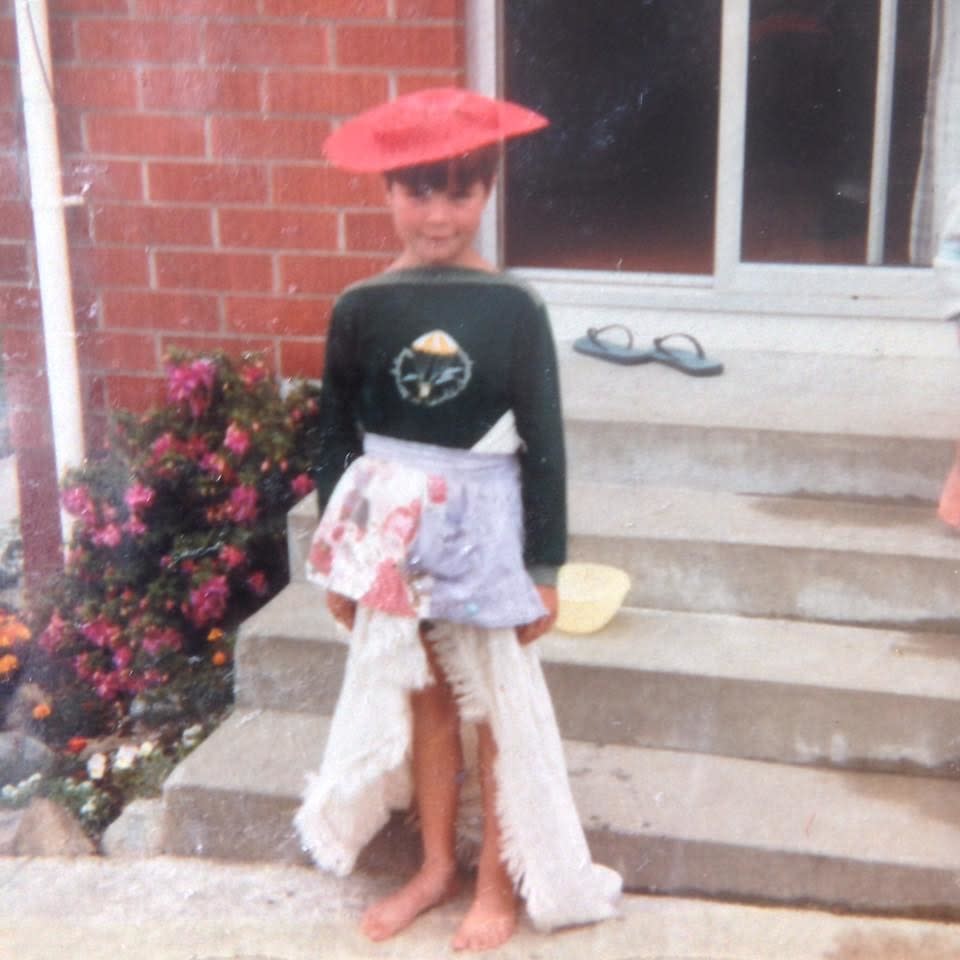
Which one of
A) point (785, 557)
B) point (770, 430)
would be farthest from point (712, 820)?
point (770, 430)

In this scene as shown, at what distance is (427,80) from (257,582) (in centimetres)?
149

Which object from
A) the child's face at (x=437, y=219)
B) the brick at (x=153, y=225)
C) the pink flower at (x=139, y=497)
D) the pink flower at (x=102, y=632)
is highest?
the child's face at (x=437, y=219)

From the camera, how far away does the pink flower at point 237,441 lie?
3.93 metres

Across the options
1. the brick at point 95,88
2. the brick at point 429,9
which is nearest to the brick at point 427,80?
the brick at point 429,9

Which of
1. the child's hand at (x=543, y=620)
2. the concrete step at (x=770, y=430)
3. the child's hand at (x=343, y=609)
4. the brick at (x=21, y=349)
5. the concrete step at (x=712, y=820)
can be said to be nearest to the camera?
the child's hand at (x=543, y=620)

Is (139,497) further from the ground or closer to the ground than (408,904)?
further from the ground

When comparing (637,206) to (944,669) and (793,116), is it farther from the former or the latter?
(944,669)

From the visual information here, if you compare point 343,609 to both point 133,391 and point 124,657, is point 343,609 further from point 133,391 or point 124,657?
point 133,391

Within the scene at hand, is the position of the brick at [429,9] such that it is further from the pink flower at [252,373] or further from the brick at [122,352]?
the brick at [122,352]

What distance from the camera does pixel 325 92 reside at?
13.0ft

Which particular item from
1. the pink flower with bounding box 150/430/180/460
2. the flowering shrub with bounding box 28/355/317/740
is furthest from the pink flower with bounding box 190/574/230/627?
the pink flower with bounding box 150/430/180/460

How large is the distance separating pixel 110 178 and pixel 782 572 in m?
2.29

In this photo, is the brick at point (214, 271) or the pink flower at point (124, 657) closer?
the pink flower at point (124, 657)

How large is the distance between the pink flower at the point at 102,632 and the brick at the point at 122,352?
81 centimetres
